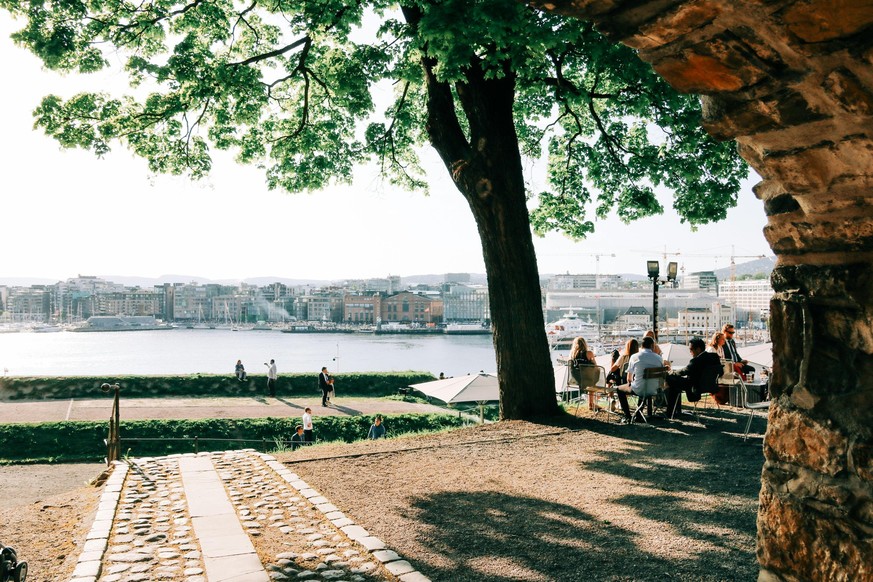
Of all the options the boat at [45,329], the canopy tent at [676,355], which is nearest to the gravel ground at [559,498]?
the canopy tent at [676,355]

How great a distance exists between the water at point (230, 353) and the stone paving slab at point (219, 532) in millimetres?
50261

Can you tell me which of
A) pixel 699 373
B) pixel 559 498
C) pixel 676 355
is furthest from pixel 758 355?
pixel 559 498

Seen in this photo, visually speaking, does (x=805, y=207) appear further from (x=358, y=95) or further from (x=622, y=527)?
(x=358, y=95)

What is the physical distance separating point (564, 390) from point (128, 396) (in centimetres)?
2482

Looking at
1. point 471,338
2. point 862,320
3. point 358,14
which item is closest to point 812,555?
point 862,320

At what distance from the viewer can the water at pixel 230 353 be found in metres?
79.4

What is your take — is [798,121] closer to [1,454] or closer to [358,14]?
[358,14]

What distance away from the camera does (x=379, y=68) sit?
420 inches

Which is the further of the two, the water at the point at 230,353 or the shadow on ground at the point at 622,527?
the water at the point at 230,353

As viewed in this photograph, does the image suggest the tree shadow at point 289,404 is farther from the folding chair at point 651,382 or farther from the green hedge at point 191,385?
the folding chair at point 651,382

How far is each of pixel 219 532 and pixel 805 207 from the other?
4765mm

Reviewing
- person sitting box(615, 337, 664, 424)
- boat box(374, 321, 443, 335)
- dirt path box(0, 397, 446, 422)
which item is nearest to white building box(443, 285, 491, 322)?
boat box(374, 321, 443, 335)

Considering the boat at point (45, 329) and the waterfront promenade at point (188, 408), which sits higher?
the waterfront promenade at point (188, 408)

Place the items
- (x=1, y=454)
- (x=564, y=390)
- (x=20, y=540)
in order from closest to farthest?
(x=20, y=540), (x=564, y=390), (x=1, y=454)
